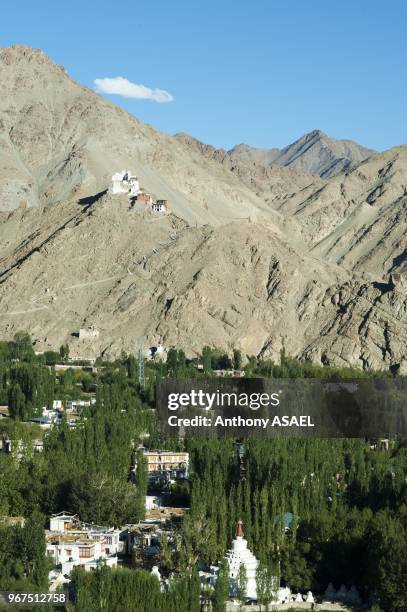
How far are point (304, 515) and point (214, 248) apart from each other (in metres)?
69.7

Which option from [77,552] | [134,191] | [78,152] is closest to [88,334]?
[134,191]

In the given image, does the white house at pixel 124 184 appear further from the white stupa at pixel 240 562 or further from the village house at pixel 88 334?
the white stupa at pixel 240 562

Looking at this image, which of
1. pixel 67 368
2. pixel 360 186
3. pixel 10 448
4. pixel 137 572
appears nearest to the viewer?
pixel 137 572

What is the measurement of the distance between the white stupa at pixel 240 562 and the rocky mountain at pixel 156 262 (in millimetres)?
62883

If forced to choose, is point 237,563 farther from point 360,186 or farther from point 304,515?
point 360,186

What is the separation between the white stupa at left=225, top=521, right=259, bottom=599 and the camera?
4620cm

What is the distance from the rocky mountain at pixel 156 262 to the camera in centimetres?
11550

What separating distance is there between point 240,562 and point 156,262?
76331 mm

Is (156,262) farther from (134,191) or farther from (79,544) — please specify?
(79,544)

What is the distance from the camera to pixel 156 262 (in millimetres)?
122750

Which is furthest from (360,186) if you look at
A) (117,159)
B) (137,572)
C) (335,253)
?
(137,572)

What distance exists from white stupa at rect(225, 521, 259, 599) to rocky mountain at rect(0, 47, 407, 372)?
2476 inches

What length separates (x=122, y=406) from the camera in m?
87.1

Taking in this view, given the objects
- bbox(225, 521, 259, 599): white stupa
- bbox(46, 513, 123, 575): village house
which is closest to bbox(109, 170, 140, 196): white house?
bbox(46, 513, 123, 575): village house
